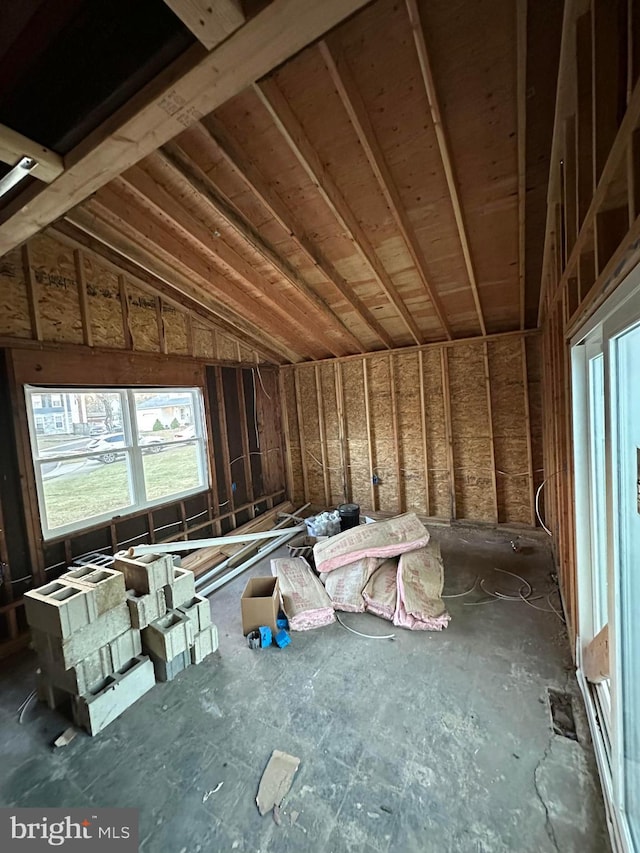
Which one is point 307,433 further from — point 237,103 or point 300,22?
point 300,22

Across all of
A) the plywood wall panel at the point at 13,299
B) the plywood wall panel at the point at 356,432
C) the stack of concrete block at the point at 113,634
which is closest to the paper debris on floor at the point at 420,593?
the stack of concrete block at the point at 113,634

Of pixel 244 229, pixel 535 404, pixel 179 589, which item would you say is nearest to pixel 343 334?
pixel 244 229

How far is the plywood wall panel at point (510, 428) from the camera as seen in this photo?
511 cm

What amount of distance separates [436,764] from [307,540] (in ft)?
10.5

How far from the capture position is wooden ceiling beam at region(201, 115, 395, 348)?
98.3 inches

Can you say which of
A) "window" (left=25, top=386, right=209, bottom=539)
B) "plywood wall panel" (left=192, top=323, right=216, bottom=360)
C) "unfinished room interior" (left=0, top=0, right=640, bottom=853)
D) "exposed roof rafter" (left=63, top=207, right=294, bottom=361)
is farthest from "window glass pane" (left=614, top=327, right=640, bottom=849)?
"plywood wall panel" (left=192, top=323, right=216, bottom=360)

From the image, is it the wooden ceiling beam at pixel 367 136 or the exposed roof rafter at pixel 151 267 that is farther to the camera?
the exposed roof rafter at pixel 151 267

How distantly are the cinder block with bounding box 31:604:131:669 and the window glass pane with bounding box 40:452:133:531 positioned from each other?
1451 millimetres

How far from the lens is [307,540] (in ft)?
16.7

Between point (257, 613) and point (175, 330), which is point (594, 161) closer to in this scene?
point (257, 613)

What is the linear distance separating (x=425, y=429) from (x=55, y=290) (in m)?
5.27

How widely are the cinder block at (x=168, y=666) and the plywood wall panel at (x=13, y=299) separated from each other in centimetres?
334

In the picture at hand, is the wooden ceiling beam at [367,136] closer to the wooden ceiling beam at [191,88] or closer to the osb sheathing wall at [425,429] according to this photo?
the wooden ceiling beam at [191,88]

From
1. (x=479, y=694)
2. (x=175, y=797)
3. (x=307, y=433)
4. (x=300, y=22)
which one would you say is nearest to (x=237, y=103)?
(x=300, y=22)
